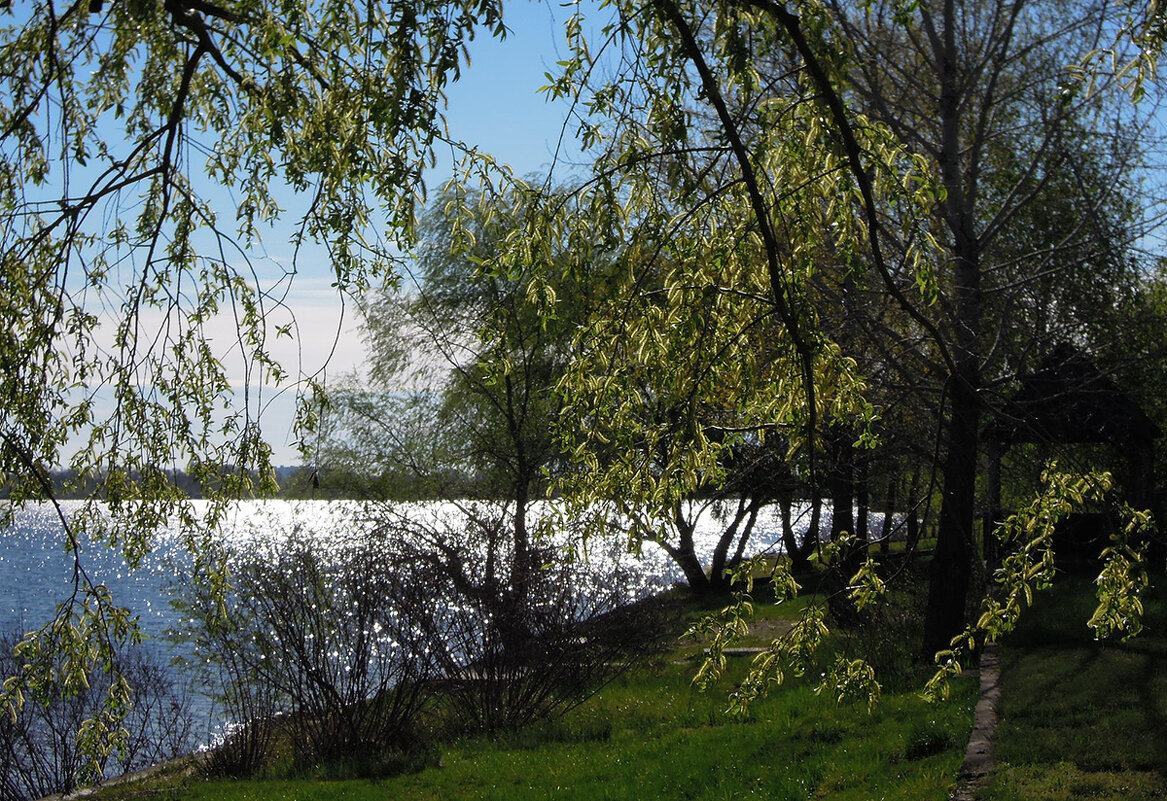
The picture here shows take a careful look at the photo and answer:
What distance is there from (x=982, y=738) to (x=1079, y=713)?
3.20ft

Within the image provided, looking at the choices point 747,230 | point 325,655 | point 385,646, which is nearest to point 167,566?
point 325,655

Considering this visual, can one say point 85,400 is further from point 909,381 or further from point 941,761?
point 909,381

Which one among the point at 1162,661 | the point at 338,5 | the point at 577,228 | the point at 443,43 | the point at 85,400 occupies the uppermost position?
the point at 338,5

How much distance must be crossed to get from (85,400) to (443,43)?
344cm

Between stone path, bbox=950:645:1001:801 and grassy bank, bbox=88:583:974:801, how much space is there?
98mm

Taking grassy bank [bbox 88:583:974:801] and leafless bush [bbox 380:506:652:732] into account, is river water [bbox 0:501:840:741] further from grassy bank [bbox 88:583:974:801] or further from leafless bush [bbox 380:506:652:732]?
grassy bank [bbox 88:583:974:801]

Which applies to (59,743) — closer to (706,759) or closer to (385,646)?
(385,646)

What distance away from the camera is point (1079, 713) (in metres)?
7.82

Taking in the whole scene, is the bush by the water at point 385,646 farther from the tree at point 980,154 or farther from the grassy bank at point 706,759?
the tree at point 980,154

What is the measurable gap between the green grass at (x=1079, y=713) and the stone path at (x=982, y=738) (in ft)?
0.26

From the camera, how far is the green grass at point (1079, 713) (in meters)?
6.29

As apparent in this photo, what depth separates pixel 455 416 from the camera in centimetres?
2245

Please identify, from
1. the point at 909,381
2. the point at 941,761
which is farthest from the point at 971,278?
the point at 941,761

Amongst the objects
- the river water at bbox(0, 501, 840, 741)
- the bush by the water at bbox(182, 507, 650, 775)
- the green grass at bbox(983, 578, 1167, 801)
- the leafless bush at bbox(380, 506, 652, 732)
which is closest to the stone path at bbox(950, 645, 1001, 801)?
the green grass at bbox(983, 578, 1167, 801)
